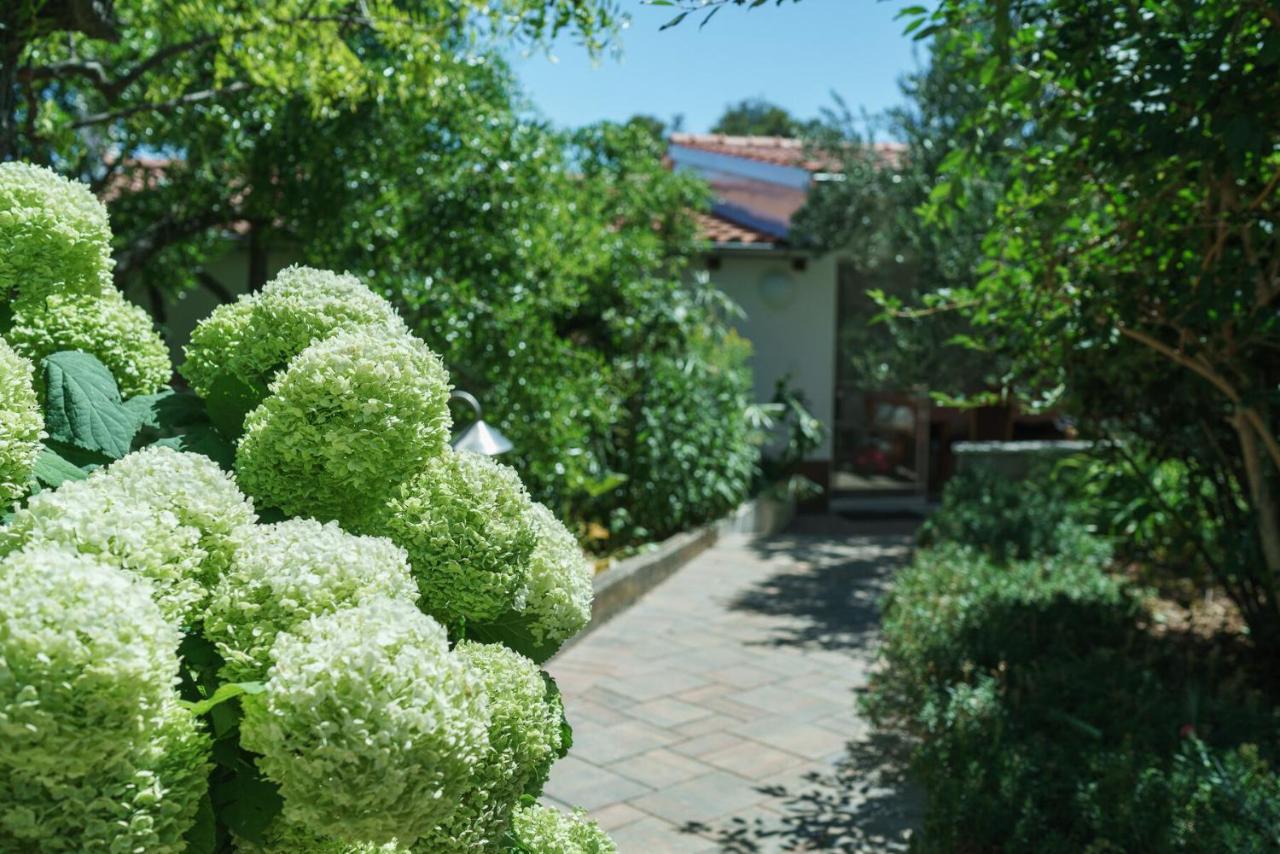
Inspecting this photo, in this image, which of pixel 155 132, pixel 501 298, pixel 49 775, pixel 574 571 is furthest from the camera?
pixel 155 132

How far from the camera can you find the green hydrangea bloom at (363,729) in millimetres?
1153

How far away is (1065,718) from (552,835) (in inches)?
112

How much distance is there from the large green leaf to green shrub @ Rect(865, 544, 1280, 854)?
2757mm

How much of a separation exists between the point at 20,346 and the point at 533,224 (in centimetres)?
569

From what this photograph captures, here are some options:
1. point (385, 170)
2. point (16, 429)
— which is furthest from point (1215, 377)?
point (385, 170)

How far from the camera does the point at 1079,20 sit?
4.23 metres

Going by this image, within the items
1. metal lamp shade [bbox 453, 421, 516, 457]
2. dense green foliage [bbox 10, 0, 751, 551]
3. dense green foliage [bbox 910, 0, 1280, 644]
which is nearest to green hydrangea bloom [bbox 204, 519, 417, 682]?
dense green foliage [bbox 910, 0, 1280, 644]

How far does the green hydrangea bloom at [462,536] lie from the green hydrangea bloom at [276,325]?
0.86ft

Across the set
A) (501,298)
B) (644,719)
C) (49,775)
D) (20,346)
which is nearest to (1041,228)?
(644,719)

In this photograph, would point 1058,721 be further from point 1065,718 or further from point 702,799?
point 702,799

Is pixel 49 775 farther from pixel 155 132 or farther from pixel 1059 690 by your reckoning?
pixel 155 132

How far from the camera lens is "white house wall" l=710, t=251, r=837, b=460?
46.2ft

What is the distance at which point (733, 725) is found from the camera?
546cm

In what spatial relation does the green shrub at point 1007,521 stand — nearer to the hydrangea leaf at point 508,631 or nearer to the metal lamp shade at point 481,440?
the metal lamp shade at point 481,440
